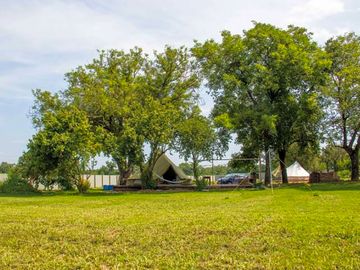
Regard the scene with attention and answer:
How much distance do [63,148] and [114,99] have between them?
759cm

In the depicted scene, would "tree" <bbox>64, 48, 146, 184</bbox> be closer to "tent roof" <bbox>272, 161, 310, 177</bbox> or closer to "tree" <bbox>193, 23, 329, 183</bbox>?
"tree" <bbox>193, 23, 329, 183</bbox>

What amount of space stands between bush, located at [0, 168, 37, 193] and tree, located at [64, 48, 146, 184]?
5.85 metres

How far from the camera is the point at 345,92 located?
30.5m

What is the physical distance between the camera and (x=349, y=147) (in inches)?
1309

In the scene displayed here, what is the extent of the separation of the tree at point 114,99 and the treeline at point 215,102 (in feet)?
0.25

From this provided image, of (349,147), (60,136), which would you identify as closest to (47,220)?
(60,136)

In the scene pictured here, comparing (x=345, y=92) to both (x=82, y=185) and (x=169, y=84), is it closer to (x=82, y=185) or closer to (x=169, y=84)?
(x=169, y=84)

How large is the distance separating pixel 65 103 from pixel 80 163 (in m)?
8.40

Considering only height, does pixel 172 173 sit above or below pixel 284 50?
below

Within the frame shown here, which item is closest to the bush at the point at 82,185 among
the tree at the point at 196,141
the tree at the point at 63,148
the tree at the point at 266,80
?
the tree at the point at 63,148

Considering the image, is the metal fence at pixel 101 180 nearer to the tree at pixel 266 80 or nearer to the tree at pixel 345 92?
the tree at pixel 266 80

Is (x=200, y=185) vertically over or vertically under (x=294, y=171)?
under

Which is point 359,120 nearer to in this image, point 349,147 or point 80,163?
point 349,147

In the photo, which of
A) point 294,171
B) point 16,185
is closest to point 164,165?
point 16,185
